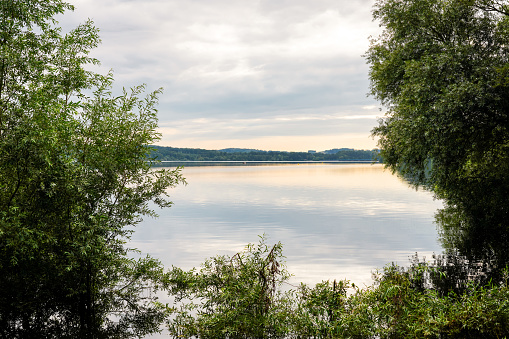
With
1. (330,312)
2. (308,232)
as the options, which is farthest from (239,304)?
(308,232)

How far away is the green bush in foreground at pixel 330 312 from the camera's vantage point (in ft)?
36.8

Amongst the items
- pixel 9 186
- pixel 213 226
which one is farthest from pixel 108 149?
pixel 213 226

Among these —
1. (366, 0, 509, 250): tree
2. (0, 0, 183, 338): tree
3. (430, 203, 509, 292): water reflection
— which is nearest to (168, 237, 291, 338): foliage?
(0, 0, 183, 338): tree

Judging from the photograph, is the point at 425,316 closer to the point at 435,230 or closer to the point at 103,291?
the point at 103,291

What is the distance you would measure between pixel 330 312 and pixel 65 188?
8948mm

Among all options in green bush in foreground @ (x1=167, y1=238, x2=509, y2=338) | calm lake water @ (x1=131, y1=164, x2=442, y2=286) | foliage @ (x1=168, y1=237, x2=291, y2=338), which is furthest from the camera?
calm lake water @ (x1=131, y1=164, x2=442, y2=286)

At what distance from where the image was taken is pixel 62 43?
14.5m

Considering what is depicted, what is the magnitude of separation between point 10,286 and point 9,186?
3121mm

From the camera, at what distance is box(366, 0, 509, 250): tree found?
773 inches

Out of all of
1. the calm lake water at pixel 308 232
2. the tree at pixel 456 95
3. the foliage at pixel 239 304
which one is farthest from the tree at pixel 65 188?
the tree at pixel 456 95

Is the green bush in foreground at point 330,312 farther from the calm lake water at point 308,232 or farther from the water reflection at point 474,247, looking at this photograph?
the calm lake water at point 308,232

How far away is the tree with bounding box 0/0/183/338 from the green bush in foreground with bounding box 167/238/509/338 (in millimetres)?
3348

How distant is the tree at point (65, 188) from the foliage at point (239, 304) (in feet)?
8.89

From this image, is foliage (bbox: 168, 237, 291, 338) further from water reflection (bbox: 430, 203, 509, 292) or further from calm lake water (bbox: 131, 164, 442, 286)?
water reflection (bbox: 430, 203, 509, 292)
